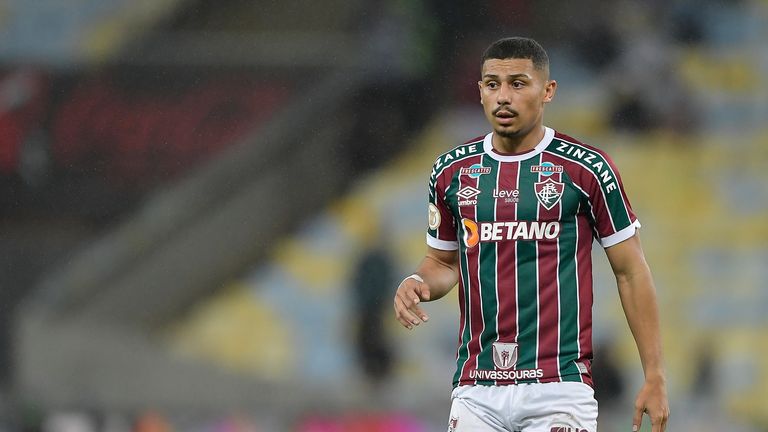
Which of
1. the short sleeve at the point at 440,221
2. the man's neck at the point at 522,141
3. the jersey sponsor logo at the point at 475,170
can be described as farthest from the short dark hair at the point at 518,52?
the short sleeve at the point at 440,221

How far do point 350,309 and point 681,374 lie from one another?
110 inches

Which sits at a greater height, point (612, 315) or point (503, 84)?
point (612, 315)

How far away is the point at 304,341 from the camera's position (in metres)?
11.3

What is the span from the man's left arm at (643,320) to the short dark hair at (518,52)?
630 millimetres

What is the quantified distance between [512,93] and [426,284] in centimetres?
66

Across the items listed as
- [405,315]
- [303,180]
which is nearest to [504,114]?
[405,315]

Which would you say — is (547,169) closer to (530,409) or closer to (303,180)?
(530,409)

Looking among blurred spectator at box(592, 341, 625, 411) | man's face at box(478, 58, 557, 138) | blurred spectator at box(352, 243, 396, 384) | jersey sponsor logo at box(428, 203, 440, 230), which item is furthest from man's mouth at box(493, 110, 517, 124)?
blurred spectator at box(352, 243, 396, 384)

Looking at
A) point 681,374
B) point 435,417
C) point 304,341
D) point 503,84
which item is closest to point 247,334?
point 304,341

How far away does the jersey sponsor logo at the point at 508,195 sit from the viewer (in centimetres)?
409

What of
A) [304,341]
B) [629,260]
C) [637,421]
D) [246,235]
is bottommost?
[637,421]

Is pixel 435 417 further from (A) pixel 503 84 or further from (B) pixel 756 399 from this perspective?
(A) pixel 503 84

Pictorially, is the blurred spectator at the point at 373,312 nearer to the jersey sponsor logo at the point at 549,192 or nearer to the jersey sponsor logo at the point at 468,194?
the jersey sponsor logo at the point at 468,194

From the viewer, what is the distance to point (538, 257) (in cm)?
405
